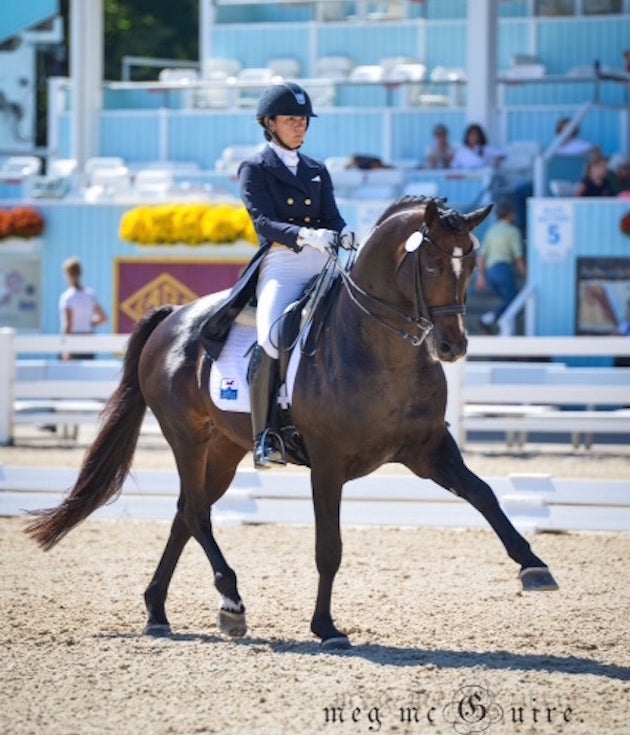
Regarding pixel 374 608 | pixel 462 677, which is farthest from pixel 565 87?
pixel 462 677

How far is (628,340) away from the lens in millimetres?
14461

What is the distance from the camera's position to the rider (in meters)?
7.29

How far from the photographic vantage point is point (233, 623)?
719 centimetres

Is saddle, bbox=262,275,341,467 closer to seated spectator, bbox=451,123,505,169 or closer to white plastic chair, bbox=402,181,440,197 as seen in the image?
white plastic chair, bbox=402,181,440,197

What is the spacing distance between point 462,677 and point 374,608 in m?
1.82

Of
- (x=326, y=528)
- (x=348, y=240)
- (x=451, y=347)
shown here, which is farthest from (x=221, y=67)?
(x=451, y=347)

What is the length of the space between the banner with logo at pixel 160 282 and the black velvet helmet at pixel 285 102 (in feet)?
41.3

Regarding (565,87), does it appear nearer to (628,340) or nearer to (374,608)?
(628,340)

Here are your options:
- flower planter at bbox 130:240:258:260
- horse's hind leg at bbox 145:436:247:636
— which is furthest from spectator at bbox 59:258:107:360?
horse's hind leg at bbox 145:436:247:636

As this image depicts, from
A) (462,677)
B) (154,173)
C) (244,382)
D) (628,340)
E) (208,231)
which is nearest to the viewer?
(462,677)

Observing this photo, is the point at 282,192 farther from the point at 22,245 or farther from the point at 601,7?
the point at 601,7

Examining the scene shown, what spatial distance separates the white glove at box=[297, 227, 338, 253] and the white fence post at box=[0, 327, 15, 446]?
9.07 metres

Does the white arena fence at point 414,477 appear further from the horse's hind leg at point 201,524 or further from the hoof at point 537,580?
the hoof at point 537,580

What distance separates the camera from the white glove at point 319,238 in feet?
23.1
